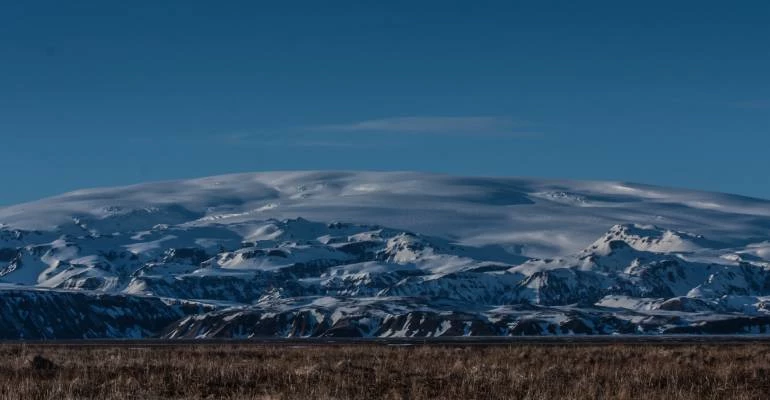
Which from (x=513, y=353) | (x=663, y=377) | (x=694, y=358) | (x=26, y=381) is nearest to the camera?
(x=26, y=381)

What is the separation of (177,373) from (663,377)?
1727cm

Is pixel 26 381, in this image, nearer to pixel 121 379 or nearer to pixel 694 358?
pixel 121 379

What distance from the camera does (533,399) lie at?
34.8 metres

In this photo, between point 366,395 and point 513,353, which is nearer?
point 366,395

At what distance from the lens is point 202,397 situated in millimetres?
36969

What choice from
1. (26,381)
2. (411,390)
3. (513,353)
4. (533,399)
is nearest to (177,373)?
(26,381)

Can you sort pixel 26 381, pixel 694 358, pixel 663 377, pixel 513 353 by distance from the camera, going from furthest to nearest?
pixel 513 353
pixel 694 358
pixel 663 377
pixel 26 381

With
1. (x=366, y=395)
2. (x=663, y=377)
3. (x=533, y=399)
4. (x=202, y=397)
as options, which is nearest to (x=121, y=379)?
(x=202, y=397)

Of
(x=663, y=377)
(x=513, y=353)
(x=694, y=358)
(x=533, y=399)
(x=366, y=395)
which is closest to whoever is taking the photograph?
(x=533, y=399)

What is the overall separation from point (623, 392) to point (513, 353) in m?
30.5

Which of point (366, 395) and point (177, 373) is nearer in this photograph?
point (366, 395)

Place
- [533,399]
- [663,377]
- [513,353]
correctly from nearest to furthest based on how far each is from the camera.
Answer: [533,399] < [663,377] < [513,353]

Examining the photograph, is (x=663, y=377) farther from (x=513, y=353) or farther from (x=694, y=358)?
(x=513, y=353)

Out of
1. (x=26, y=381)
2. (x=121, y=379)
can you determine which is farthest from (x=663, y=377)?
(x=26, y=381)
